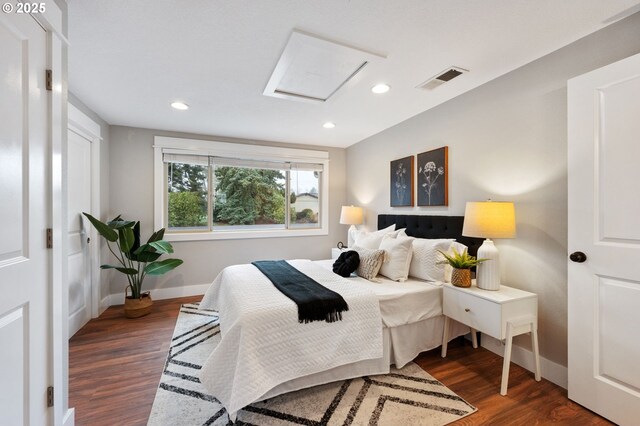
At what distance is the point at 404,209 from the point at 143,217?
11.3 ft

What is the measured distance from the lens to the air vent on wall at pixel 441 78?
218 cm

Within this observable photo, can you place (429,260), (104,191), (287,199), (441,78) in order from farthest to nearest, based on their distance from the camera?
1. (287,199)
2. (104,191)
3. (429,260)
4. (441,78)

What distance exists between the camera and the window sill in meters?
3.81

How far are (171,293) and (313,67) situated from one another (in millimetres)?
3446

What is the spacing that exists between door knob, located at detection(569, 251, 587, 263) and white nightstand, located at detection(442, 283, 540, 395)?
373 millimetres

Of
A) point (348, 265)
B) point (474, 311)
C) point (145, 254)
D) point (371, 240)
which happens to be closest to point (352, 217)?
point (371, 240)

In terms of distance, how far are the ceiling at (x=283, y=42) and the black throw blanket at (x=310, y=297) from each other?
1.71m

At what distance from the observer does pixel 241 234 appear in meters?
4.14

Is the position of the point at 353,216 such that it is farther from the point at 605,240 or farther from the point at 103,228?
the point at 103,228

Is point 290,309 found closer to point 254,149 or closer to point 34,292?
point 34,292

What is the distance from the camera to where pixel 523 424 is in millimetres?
1595

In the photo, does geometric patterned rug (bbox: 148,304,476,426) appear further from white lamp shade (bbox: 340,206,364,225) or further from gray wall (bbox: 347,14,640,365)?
white lamp shade (bbox: 340,206,364,225)

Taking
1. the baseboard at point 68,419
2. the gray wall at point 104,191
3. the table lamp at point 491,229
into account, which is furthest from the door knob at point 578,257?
the gray wall at point 104,191

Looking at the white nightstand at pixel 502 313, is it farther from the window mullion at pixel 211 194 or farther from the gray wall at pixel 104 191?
the gray wall at pixel 104 191
